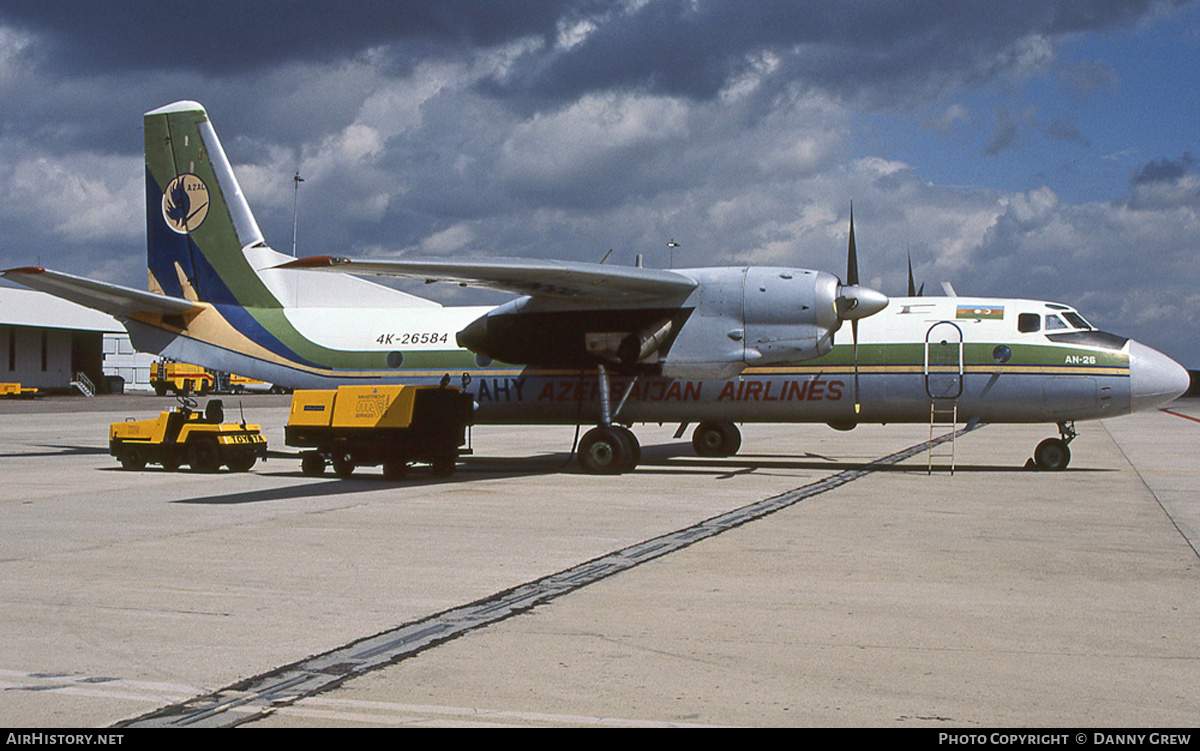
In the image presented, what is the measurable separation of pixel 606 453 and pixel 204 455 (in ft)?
24.6

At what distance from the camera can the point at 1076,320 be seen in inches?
741

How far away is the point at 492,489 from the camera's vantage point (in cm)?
1596

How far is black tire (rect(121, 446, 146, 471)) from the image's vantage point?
19703 millimetres

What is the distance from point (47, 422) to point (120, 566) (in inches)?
1385

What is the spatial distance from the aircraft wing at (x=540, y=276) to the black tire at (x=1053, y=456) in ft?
23.8

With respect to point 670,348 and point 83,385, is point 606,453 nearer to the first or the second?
point 670,348

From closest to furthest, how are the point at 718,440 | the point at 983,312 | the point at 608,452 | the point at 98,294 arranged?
the point at 608,452, the point at 983,312, the point at 98,294, the point at 718,440

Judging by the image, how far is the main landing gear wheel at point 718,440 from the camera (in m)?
23.2

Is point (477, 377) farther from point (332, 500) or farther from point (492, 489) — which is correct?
point (332, 500)

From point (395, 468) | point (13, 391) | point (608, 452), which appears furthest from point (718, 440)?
point (13, 391)

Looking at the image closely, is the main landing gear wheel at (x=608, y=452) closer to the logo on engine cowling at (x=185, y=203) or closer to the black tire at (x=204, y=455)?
the black tire at (x=204, y=455)

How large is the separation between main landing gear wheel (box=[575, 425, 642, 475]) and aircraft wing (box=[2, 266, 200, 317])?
9.94 meters

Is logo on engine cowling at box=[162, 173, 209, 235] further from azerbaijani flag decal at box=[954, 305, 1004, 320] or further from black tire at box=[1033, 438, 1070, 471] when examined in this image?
black tire at box=[1033, 438, 1070, 471]
